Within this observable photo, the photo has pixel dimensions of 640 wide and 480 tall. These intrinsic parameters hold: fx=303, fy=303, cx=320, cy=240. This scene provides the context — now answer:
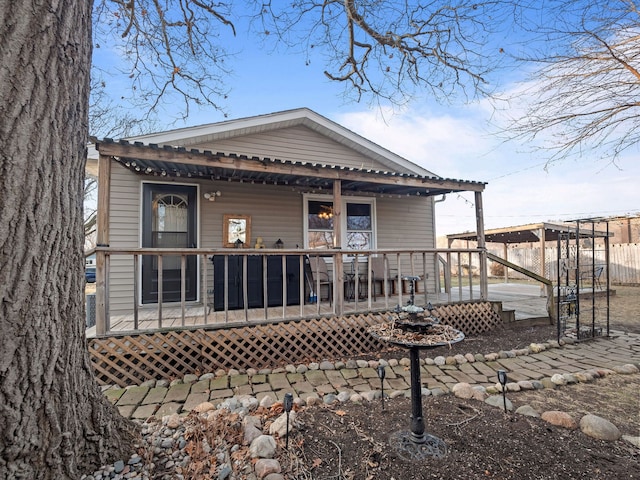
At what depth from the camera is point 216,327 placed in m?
3.86

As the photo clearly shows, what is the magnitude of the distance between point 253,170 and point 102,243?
6.68ft

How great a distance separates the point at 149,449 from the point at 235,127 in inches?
210

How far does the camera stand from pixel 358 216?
7027mm

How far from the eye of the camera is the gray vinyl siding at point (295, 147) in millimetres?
6094

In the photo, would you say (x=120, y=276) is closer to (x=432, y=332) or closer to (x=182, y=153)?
(x=182, y=153)

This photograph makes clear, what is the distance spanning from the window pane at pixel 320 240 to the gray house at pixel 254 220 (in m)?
0.02

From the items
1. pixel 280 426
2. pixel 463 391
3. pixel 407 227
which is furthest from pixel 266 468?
pixel 407 227

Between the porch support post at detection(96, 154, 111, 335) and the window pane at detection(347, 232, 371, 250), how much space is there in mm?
4580

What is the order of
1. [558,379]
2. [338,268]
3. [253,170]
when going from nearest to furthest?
[558,379], [253,170], [338,268]

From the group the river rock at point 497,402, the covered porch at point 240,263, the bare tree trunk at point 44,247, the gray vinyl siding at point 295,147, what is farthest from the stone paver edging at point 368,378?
the gray vinyl siding at point 295,147

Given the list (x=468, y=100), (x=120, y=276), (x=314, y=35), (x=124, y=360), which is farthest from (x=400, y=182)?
(x=120, y=276)

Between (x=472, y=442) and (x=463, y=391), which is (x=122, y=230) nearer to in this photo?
(x=463, y=391)

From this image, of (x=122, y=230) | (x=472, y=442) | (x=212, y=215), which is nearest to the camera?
(x=472, y=442)

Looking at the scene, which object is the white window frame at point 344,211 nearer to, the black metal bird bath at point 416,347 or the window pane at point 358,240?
the window pane at point 358,240
